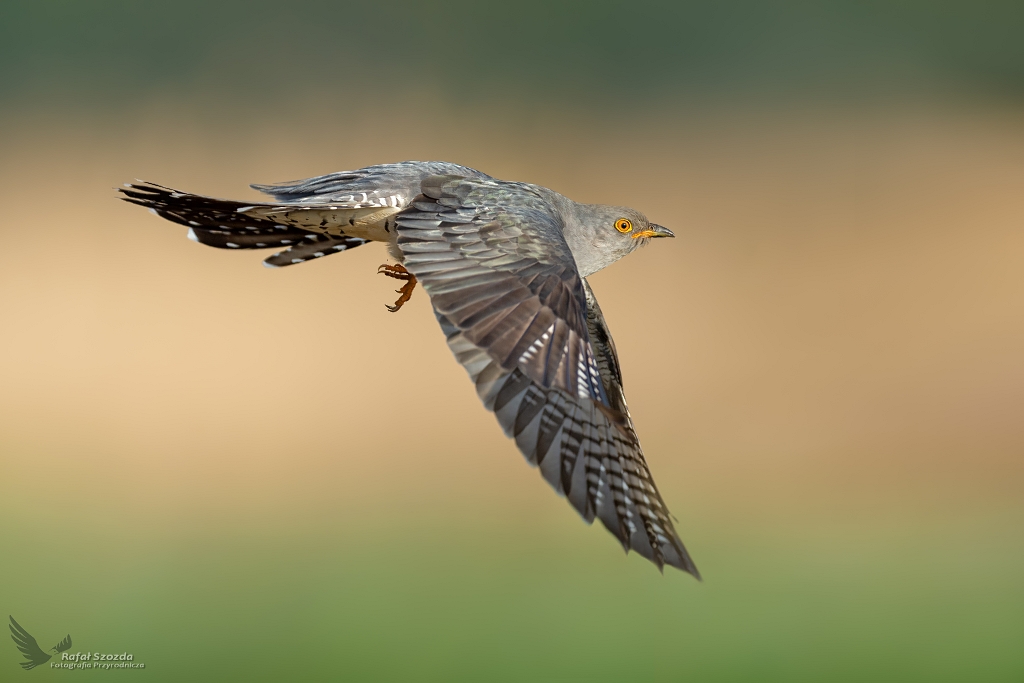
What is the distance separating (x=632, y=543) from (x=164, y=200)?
1.12 metres

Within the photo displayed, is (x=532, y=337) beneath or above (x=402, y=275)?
beneath

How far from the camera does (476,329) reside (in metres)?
1.32

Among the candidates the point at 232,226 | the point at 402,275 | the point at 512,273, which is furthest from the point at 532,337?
the point at 232,226

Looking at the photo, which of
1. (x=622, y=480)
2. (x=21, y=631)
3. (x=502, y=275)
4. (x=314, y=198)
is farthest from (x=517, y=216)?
(x=21, y=631)

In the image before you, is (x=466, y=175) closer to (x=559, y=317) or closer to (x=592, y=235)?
(x=592, y=235)

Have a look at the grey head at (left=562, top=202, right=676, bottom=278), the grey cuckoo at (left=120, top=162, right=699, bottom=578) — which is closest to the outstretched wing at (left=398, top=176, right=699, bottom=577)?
the grey cuckoo at (left=120, top=162, right=699, bottom=578)

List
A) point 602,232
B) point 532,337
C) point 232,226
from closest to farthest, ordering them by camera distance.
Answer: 1. point 532,337
2. point 232,226
3. point 602,232

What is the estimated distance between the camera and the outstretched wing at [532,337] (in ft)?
4.44

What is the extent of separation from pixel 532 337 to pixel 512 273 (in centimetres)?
15

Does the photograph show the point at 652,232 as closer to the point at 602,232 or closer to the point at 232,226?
the point at 602,232

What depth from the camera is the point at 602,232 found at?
1.94 meters

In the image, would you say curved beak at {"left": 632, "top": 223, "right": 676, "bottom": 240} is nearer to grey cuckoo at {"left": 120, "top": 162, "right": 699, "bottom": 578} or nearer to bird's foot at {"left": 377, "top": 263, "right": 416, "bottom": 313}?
grey cuckoo at {"left": 120, "top": 162, "right": 699, "bottom": 578}

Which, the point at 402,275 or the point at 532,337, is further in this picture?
the point at 402,275

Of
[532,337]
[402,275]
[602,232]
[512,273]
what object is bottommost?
[532,337]
